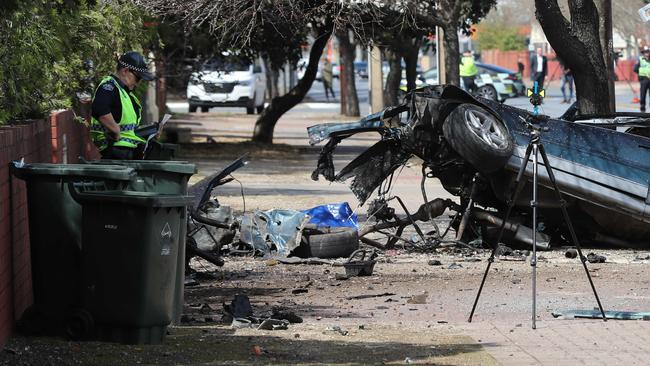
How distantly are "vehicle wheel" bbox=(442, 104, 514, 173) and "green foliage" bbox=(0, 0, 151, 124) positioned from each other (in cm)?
336

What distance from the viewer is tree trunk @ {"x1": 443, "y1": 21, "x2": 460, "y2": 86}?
22.5m

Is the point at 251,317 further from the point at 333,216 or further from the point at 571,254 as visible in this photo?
the point at 571,254

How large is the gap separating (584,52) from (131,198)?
392 inches

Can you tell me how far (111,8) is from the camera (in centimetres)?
1664

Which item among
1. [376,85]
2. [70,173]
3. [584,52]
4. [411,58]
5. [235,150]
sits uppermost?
[584,52]

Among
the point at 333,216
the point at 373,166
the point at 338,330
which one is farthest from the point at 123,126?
the point at 338,330

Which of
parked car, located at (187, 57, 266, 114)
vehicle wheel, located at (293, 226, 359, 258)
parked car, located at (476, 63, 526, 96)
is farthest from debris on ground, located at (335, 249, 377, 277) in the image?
parked car, located at (476, 63, 526, 96)

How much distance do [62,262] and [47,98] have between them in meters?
4.45

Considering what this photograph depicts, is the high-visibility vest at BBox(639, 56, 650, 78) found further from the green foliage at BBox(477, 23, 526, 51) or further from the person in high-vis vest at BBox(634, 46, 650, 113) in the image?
the green foliage at BBox(477, 23, 526, 51)

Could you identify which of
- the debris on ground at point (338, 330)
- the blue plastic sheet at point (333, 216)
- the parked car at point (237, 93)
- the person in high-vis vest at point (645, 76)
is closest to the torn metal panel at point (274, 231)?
the blue plastic sheet at point (333, 216)

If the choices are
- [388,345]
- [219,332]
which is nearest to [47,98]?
[219,332]

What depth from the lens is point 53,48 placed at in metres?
10.0

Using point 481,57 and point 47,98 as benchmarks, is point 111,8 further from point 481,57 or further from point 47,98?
point 481,57

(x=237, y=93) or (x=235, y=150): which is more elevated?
(x=237, y=93)
